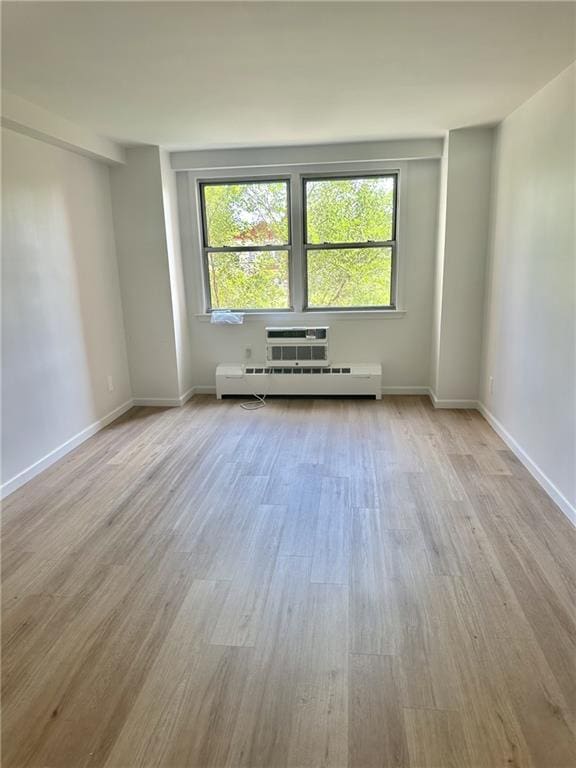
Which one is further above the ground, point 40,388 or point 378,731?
point 40,388

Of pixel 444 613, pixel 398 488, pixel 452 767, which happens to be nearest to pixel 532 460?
pixel 398 488

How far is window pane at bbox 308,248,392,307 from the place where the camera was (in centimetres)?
452

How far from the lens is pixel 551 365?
273 centimetres


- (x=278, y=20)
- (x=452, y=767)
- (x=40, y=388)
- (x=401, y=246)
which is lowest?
(x=452, y=767)

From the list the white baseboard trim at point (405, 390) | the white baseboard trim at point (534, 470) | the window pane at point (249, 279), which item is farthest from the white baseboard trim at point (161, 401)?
the white baseboard trim at point (534, 470)

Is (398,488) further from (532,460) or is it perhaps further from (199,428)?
(199,428)

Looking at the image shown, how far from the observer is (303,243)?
4.53 m

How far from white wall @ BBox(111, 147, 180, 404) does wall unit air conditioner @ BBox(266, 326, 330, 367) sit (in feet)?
3.17

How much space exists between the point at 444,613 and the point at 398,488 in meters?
1.05

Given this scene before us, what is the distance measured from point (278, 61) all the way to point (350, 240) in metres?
2.30

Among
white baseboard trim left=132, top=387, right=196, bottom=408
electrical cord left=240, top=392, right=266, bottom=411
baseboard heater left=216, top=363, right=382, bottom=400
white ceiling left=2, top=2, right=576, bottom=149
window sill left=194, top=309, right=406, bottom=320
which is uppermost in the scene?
white ceiling left=2, top=2, right=576, bottom=149

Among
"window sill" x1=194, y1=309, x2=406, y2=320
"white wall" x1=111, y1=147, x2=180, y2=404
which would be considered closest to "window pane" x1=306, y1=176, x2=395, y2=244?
"window sill" x1=194, y1=309, x2=406, y2=320

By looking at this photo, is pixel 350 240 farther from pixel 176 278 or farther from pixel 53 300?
pixel 53 300

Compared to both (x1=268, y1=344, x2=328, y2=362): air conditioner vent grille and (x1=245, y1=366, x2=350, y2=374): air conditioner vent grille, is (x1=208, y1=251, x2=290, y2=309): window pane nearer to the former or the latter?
(x1=268, y1=344, x2=328, y2=362): air conditioner vent grille
